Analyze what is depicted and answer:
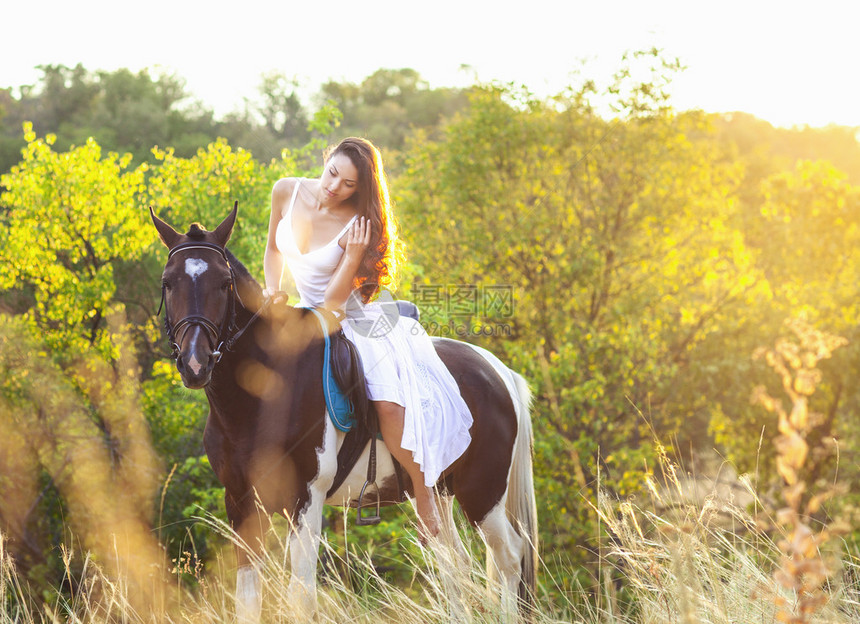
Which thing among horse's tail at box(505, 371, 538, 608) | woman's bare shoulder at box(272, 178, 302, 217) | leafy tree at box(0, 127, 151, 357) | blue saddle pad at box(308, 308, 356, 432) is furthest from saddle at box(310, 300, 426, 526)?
leafy tree at box(0, 127, 151, 357)

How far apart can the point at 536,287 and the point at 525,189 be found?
2.35 m

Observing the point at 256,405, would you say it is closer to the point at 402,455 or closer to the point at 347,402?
the point at 347,402

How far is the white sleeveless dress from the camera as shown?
402 cm

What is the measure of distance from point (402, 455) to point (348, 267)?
1136mm

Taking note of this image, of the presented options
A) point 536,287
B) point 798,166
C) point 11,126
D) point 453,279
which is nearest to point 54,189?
point 453,279

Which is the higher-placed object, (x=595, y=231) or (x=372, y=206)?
(x=372, y=206)

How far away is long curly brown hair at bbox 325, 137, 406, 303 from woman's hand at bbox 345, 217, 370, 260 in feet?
0.34

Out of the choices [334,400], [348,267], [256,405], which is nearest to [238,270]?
[348,267]

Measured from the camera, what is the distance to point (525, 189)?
14633 mm

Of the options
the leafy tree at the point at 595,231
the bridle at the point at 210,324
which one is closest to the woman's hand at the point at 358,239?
the bridle at the point at 210,324

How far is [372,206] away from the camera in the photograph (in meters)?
4.25

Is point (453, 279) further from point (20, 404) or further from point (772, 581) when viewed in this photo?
point (772, 581)

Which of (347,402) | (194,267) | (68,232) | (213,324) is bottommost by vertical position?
(347,402)
